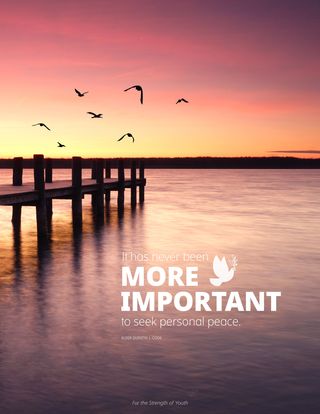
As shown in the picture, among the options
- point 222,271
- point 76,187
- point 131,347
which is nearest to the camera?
point 131,347

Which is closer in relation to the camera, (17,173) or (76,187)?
(76,187)

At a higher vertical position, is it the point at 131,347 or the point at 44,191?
the point at 44,191

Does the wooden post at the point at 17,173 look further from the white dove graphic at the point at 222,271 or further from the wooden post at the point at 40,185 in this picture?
the white dove graphic at the point at 222,271

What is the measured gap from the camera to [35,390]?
6.93m

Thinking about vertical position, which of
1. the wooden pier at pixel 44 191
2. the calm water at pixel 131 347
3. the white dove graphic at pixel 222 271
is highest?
the wooden pier at pixel 44 191

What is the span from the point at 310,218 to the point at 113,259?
53.5ft

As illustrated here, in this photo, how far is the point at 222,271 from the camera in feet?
53.0

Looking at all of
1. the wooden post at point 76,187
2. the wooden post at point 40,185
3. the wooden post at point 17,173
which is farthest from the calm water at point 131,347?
the wooden post at point 17,173

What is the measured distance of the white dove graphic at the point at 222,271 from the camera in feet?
46.6

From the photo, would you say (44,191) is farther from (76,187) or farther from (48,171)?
(48,171)

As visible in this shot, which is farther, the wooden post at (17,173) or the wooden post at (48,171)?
the wooden post at (48,171)

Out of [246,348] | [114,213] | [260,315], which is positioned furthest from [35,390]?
[114,213]

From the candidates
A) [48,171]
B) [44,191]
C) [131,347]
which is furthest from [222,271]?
[48,171]

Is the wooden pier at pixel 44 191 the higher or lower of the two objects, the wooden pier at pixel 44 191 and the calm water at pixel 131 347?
the higher
